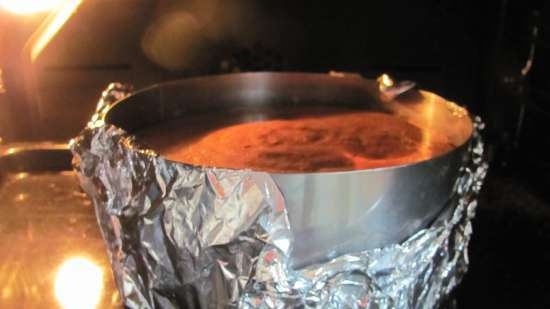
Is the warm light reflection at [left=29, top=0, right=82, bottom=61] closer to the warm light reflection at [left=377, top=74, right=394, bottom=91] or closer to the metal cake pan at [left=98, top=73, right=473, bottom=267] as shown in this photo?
the metal cake pan at [left=98, top=73, right=473, bottom=267]

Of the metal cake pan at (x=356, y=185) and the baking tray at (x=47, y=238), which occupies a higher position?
Result: the metal cake pan at (x=356, y=185)

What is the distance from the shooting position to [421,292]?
0.74 m

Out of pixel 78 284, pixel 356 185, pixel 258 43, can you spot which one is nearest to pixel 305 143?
pixel 356 185

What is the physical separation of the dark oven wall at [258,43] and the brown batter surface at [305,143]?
333mm

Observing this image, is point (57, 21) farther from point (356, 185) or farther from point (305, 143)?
point (356, 185)

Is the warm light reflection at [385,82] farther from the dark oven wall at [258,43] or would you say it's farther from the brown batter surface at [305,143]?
the dark oven wall at [258,43]

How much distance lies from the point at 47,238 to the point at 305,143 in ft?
1.39

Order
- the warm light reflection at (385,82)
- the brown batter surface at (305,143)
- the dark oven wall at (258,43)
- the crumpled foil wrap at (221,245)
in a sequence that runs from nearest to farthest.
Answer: the crumpled foil wrap at (221,245), the brown batter surface at (305,143), the warm light reflection at (385,82), the dark oven wall at (258,43)

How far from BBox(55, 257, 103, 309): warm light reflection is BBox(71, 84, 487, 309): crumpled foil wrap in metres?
0.06

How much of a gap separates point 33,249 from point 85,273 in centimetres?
11

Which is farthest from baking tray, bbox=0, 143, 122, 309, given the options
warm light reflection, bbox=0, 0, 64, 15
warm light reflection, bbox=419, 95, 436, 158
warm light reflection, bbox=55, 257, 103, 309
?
warm light reflection, bbox=419, 95, 436, 158

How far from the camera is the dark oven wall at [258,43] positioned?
4.13ft

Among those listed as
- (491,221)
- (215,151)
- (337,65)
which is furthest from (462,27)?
(215,151)

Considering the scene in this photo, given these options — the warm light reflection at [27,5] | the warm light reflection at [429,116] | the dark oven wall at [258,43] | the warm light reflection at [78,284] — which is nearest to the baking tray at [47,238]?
the warm light reflection at [78,284]
